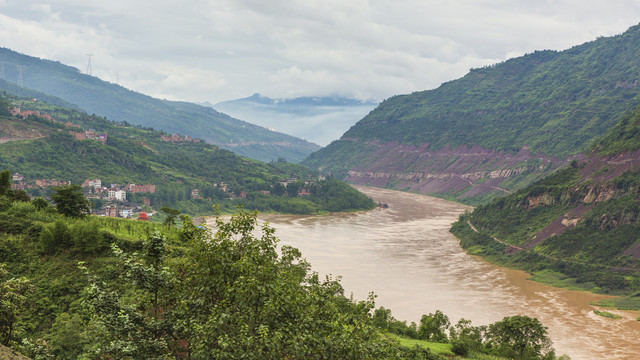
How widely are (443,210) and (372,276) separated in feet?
368

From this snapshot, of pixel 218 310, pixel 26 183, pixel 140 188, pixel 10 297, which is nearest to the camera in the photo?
pixel 218 310

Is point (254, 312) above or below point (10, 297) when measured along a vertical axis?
above

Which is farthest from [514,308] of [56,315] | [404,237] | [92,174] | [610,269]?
A: [92,174]

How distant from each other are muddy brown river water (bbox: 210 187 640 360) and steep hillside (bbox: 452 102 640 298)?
6.32 meters

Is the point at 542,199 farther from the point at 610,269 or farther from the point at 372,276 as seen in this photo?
the point at 372,276

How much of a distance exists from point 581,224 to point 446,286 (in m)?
41.7

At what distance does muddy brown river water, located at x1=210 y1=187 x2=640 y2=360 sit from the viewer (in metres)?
60.8

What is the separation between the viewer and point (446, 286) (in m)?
79.4

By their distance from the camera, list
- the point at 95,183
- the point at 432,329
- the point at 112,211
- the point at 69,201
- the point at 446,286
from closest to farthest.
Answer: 1. the point at 69,201
2. the point at 432,329
3. the point at 446,286
4. the point at 112,211
5. the point at 95,183

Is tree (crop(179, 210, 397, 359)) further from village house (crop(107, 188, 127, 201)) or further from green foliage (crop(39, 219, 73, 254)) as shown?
village house (crop(107, 188, 127, 201))

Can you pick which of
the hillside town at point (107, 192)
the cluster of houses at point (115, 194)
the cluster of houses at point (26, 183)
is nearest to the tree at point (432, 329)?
the hillside town at point (107, 192)

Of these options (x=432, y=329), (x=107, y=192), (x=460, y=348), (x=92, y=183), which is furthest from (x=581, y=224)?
(x=92, y=183)

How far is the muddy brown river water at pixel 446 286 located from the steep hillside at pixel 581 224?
20.7 feet

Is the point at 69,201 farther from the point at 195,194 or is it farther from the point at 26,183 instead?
the point at 195,194
